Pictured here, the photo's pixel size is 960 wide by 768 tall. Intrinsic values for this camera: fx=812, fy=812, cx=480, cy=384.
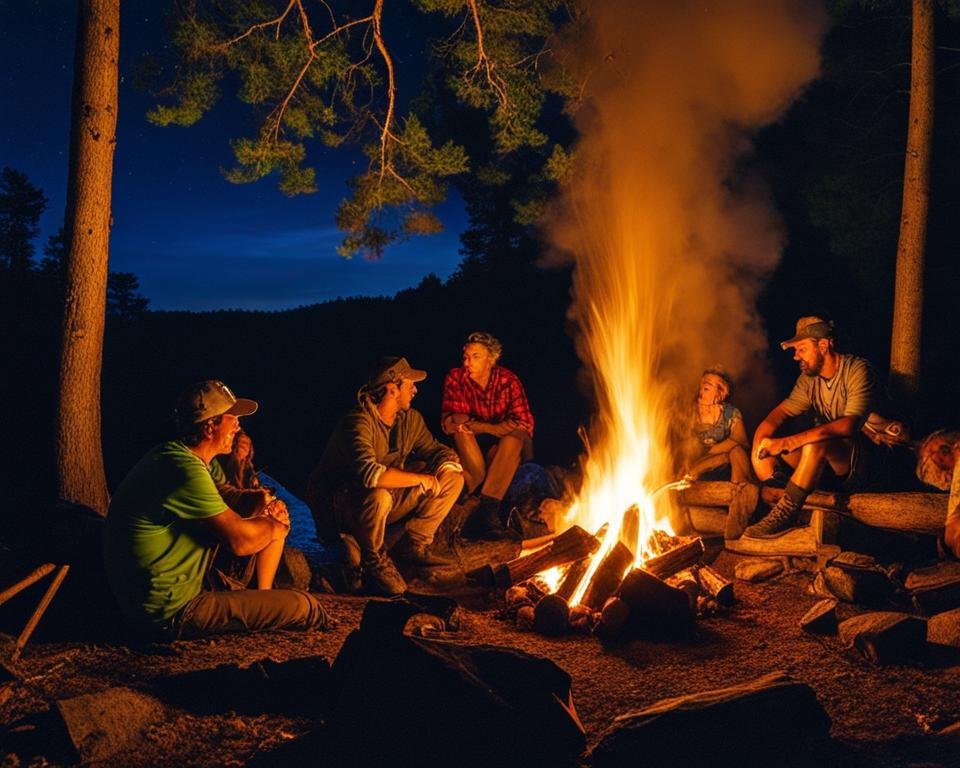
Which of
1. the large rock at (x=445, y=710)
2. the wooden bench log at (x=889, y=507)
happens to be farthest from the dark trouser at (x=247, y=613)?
the wooden bench log at (x=889, y=507)

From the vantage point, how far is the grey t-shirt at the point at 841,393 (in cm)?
677

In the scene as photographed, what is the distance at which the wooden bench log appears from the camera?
619 cm

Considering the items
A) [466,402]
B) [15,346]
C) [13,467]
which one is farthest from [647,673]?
[15,346]

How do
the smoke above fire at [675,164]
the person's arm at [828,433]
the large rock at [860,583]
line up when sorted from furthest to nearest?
the smoke above fire at [675,164] → the person's arm at [828,433] → the large rock at [860,583]

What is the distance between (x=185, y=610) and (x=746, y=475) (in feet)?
16.4

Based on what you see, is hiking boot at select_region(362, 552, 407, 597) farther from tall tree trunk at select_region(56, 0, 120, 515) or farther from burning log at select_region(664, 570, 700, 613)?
tall tree trunk at select_region(56, 0, 120, 515)

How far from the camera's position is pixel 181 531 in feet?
14.4

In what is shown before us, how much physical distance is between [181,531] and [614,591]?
115 inches

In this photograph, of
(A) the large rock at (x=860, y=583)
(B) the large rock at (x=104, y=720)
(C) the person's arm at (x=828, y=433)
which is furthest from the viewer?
(C) the person's arm at (x=828, y=433)

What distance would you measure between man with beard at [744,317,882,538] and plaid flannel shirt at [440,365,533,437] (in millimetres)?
2243

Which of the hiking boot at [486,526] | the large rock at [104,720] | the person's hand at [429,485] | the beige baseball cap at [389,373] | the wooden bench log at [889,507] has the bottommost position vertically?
the large rock at [104,720]

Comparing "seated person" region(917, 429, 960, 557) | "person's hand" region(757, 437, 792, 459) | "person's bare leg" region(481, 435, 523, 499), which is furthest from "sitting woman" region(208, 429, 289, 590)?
"seated person" region(917, 429, 960, 557)

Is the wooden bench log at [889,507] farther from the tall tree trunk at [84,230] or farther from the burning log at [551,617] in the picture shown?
the tall tree trunk at [84,230]

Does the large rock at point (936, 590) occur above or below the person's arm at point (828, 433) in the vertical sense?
below
